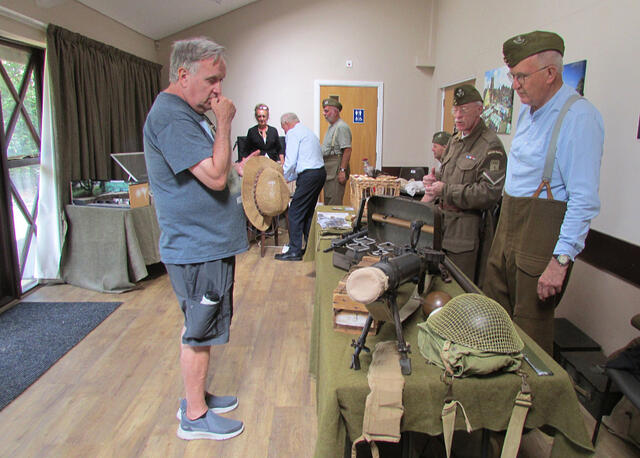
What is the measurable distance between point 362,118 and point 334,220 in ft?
13.5

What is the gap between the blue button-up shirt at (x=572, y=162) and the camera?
141cm

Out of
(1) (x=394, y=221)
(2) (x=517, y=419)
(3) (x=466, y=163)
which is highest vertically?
(3) (x=466, y=163)

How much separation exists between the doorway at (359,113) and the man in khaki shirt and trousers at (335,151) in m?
1.49

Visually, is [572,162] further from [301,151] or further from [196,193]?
[301,151]

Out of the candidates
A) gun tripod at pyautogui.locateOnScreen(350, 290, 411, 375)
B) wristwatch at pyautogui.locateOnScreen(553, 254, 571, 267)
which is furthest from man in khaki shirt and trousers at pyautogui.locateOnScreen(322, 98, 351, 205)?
gun tripod at pyautogui.locateOnScreen(350, 290, 411, 375)

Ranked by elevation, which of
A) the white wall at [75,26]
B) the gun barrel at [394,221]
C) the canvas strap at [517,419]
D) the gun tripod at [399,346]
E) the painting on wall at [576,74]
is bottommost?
the canvas strap at [517,419]

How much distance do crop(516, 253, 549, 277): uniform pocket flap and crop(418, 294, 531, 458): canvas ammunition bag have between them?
640 mm

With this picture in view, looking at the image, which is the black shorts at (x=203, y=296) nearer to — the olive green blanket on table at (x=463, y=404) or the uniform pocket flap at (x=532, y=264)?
the olive green blanket on table at (x=463, y=404)

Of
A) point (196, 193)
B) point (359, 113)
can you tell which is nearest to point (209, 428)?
point (196, 193)

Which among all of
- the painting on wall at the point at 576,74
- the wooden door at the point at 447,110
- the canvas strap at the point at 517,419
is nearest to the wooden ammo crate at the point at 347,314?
the canvas strap at the point at 517,419

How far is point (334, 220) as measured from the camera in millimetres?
2600

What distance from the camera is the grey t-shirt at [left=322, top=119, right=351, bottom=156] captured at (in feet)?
15.4

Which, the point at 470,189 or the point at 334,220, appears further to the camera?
the point at 334,220

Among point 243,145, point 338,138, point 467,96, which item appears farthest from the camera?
point 243,145
